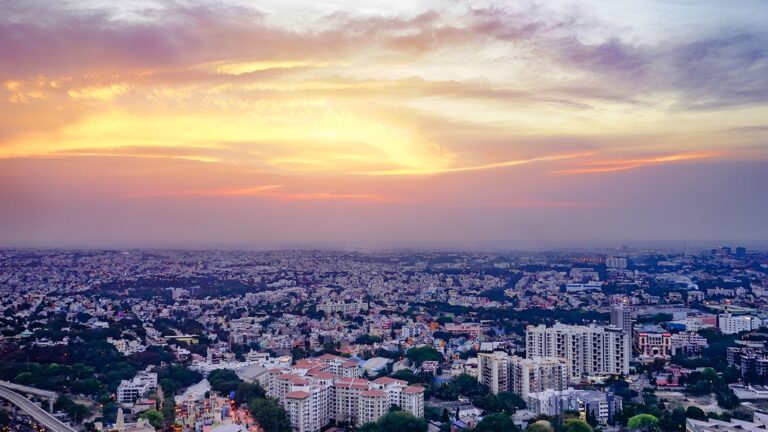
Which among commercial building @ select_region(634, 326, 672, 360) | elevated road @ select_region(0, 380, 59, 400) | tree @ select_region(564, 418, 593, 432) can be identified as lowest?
commercial building @ select_region(634, 326, 672, 360)

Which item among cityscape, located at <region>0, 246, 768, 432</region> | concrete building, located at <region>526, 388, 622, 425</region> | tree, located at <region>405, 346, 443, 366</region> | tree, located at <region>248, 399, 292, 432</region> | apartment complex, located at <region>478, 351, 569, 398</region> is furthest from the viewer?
tree, located at <region>405, 346, 443, 366</region>

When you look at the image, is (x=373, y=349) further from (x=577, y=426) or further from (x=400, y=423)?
(x=577, y=426)

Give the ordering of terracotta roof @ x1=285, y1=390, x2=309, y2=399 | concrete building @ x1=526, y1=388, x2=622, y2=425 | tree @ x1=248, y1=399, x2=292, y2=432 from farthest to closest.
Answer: concrete building @ x1=526, y1=388, x2=622, y2=425, terracotta roof @ x1=285, y1=390, x2=309, y2=399, tree @ x1=248, y1=399, x2=292, y2=432

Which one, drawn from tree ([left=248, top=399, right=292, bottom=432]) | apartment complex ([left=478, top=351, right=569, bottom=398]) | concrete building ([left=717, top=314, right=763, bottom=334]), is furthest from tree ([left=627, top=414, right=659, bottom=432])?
concrete building ([left=717, top=314, right=763, bottom=334])

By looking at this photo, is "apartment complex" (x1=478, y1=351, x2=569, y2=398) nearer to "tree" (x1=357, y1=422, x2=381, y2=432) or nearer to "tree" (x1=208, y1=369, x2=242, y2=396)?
"tree" (x1=357, y1=422, x2=381, y2=432)

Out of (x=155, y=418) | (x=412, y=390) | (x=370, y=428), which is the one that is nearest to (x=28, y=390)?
(x=155, y=418)

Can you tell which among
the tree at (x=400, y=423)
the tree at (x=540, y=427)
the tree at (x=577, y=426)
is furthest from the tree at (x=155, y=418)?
the tree at (x=577, y=426)
